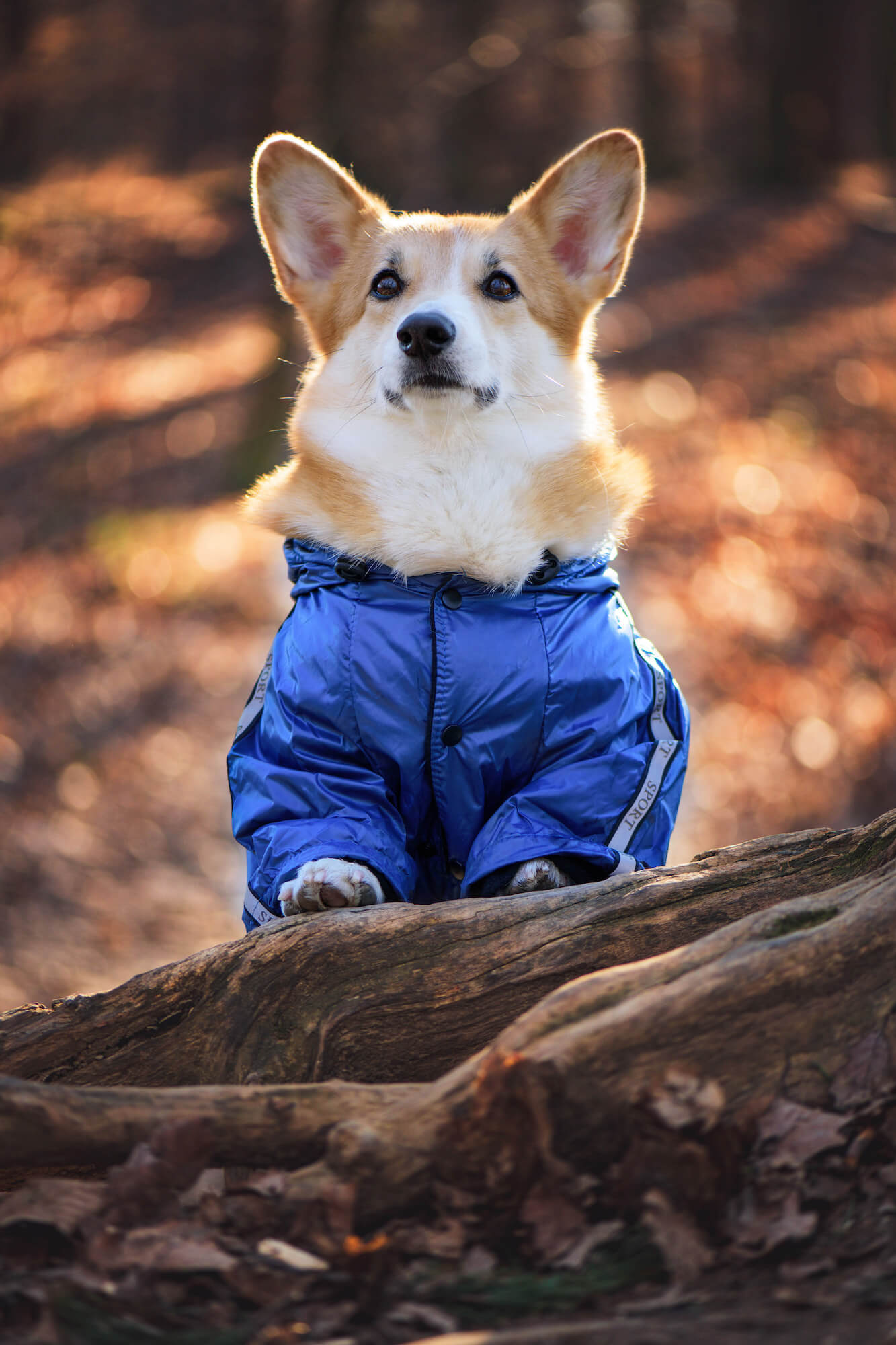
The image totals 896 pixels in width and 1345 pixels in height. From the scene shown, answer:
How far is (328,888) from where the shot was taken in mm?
2502

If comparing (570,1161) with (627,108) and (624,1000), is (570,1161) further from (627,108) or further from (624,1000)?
(627,108)

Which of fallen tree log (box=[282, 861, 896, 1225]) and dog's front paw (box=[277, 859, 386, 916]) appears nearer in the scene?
fallen tree log (box=[282, 861, 896, 1225])

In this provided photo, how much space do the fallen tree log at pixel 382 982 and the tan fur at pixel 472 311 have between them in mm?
853

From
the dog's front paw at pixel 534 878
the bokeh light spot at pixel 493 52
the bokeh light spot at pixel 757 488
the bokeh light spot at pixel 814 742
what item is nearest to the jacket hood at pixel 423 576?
the dog's front paw at pixel 534 878

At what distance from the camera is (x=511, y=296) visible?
3.25 metres

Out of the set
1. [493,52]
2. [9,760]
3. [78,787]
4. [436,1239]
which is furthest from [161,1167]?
[493,52]

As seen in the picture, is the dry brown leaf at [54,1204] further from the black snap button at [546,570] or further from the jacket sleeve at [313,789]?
the black snap button at [546,570]

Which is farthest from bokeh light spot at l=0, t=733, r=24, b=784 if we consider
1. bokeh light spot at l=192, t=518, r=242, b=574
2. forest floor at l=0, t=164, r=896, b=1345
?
bokeh light spot at l=192, t=518, r=242, b=574

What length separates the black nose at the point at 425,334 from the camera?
2928mm

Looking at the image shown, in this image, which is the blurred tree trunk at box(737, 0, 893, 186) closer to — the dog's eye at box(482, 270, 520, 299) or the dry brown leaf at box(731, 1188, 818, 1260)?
the dog's eye at box(482, 270, 520, 299)

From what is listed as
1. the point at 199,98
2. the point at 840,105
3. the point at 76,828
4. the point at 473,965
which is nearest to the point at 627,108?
the point at 840,105

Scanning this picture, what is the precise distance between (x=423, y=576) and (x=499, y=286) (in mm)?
1006

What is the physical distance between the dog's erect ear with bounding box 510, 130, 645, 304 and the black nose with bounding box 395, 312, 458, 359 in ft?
2.08

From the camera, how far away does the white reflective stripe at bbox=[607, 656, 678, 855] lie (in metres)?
2.68
